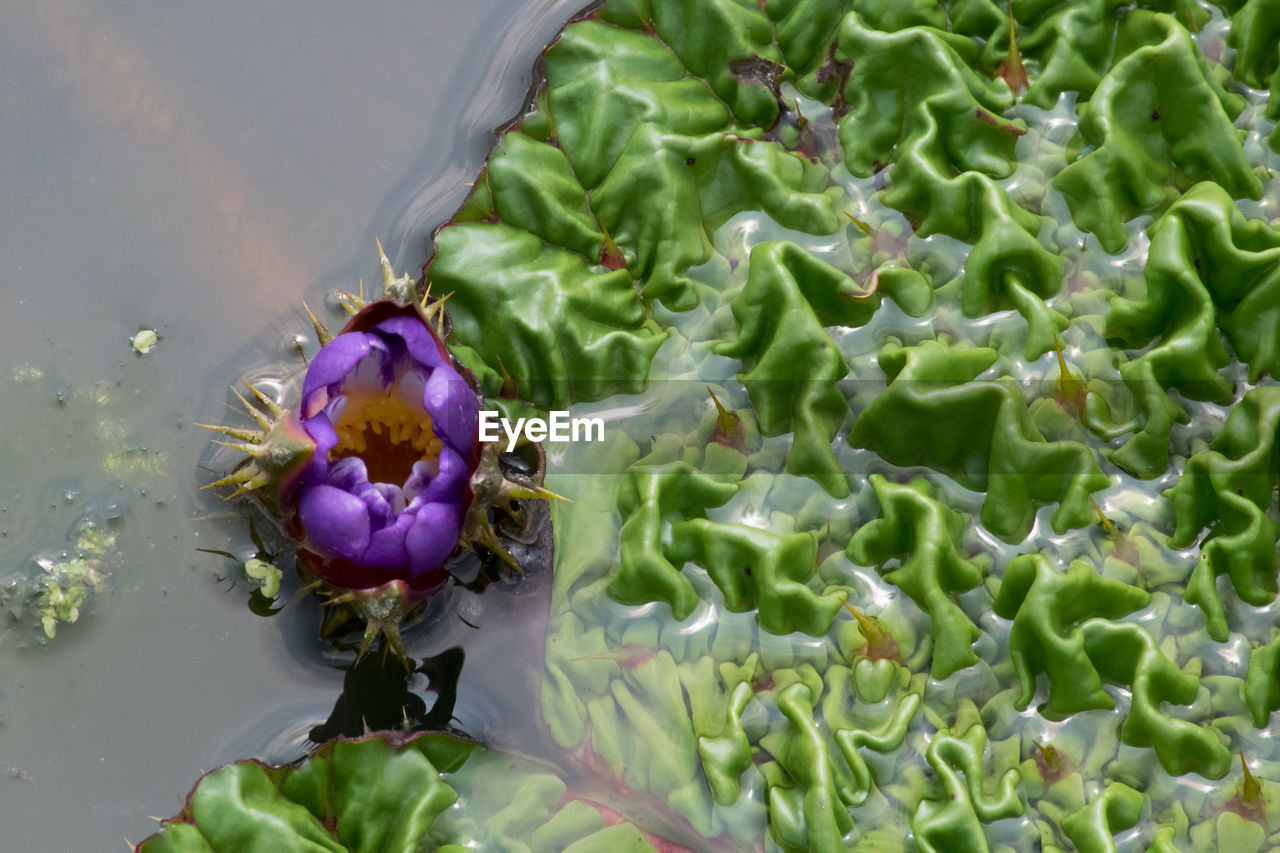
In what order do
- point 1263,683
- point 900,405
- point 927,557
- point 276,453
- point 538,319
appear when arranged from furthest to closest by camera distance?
point 538,319
point 900,405
point 927,557
point 1263,683
point 276,453

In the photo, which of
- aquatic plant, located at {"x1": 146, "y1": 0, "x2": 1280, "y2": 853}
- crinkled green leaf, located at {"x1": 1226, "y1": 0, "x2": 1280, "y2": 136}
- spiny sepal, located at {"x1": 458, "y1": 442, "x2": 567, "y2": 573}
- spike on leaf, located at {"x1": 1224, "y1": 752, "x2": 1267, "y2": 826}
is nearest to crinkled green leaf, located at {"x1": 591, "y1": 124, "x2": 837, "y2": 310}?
aquatic plant, located at {"x1": 146, "y1": 0, "x2": 1280, "y2": 853}

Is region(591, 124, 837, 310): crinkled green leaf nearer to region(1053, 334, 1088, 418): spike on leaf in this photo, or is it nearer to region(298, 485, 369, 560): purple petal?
region(1053, 334, 1088, 418): spike on leaf

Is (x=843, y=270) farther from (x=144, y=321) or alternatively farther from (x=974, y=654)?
(x=144, y=321)

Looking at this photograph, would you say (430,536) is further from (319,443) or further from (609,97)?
(609,97)

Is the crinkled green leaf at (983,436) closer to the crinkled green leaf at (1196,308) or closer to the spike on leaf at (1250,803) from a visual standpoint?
the crinkled green leaf at (1196,308)

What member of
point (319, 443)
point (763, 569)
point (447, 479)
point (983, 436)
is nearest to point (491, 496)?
point (447, 479)

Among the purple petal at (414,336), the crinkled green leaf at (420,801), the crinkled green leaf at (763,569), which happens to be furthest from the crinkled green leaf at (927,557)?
the purple petal at (414,336)
